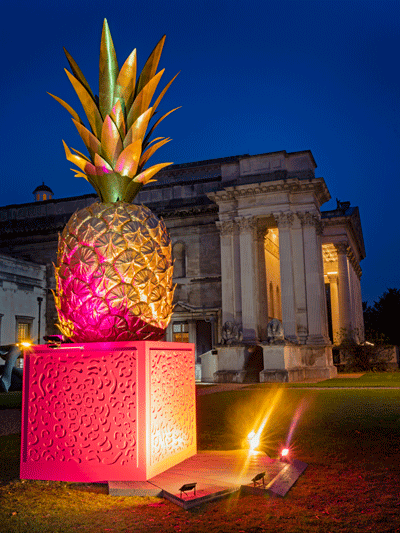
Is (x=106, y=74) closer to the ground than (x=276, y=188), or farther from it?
closer to the ground

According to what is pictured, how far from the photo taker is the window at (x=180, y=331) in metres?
35.7

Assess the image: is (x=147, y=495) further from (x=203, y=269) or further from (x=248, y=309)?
(x=203, y=269)

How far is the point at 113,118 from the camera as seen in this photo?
6711mm

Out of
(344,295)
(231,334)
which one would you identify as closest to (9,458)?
(231,334)

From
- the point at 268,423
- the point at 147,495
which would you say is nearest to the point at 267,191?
the point at 268,423

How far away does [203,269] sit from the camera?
119 ft

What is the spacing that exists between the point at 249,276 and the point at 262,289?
1.88 m

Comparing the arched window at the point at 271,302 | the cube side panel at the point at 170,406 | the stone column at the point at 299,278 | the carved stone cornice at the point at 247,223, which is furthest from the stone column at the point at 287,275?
the cube side panel at the point at 170,406

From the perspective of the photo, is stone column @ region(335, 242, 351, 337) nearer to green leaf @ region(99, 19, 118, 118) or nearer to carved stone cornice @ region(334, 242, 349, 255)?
carved stone cornice @ region(334, 242, 349, 255)

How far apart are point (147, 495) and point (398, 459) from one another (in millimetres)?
3907

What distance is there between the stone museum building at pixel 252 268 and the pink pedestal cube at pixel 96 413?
1913cm

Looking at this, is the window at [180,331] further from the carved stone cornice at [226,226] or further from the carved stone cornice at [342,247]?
the carved stone cornice at [342,247]

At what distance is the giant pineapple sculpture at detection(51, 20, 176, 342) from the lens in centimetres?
641

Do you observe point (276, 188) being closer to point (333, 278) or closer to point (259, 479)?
point (333, 278)
